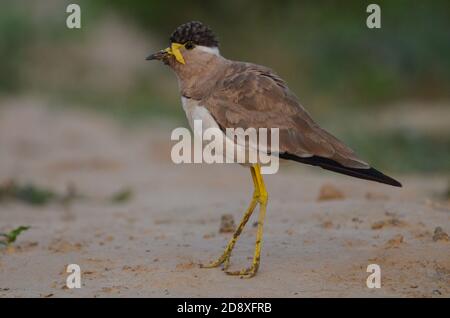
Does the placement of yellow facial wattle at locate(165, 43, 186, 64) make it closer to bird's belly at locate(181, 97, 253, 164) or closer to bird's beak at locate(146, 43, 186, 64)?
bird's beak at locate(146, 43, 186, 64)

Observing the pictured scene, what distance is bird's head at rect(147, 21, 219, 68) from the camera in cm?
588

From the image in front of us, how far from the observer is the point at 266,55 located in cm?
1591

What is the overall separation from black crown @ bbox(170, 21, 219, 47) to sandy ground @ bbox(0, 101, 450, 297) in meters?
1.42

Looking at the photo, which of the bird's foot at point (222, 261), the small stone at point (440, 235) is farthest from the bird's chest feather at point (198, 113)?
the small stone at point (440, 235)

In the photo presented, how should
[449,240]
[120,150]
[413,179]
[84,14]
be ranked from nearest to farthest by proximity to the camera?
[449,240], [413,179], [120,150], [84,14]

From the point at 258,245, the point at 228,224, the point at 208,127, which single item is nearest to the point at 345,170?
the point at 258,245

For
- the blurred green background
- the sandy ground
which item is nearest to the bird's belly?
the sandy ground

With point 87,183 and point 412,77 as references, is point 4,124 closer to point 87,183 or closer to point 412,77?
point 87,183

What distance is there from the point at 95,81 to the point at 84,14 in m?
2.05

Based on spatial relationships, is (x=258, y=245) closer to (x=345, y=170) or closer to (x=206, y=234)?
(x=345, y=170)

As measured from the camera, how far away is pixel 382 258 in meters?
5.58

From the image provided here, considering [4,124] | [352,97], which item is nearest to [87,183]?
[4,124]

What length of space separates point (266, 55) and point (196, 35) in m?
10.1

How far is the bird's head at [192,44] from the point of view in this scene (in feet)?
19.3
